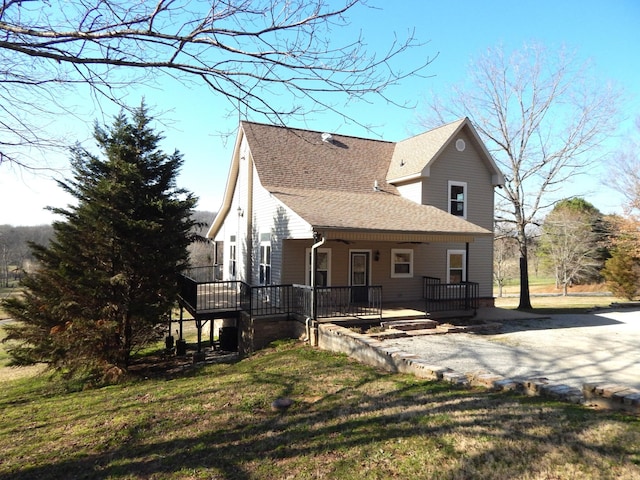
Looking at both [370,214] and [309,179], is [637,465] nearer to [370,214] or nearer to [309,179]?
[370,214]

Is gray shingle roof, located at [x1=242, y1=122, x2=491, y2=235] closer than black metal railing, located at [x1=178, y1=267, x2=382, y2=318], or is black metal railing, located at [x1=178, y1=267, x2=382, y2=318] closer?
black metal railing, located at [x1=178, y1=267, x2=382, y2=318]

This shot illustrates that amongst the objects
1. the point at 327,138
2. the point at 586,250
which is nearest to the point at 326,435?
the point at 327,138

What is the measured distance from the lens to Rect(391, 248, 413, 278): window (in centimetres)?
1455

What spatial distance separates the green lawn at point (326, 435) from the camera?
12.7 ft

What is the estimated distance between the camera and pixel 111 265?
1160cm

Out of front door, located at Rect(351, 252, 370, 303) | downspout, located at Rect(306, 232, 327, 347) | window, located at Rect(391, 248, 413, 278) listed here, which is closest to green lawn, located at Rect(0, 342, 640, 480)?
downspout, located at Rect(306, 232, 327, 347)

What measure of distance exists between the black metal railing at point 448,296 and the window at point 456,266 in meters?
0.73

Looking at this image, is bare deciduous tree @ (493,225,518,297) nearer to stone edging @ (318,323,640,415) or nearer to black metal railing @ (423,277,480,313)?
black metal railing @ (423,277,480,313)

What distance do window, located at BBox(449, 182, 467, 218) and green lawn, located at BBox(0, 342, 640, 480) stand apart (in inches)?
424

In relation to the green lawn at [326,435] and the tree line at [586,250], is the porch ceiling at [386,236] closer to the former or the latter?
the green lawn at [326,435]

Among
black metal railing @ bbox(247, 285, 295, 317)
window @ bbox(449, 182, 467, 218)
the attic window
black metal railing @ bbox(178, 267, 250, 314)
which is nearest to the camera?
black metal railing @ bbox(247, 285, 295, 317)

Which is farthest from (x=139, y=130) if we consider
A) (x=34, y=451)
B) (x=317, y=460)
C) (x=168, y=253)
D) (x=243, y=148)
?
(x=317, y=460)

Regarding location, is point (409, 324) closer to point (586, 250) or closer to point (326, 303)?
point (326, 303)

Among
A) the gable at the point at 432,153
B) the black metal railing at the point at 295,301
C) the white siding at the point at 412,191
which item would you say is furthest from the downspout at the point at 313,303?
the gable at the point at 432,153
